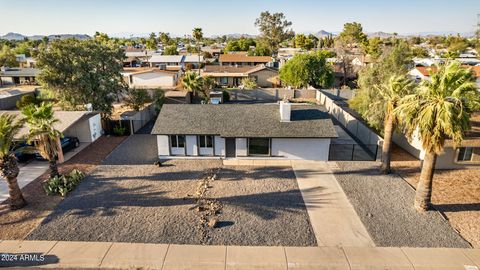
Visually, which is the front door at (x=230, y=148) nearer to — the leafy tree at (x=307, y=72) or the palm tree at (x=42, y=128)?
the palm tree at (x=42, y=128)

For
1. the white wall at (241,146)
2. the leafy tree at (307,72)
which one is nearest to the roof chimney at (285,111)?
the white wall at (241,146)

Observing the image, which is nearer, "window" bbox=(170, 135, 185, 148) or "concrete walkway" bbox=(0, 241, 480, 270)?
"concrete walkway" bbox=(0, 241, 480, 270)

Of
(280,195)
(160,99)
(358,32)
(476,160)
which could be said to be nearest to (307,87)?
(160,99)

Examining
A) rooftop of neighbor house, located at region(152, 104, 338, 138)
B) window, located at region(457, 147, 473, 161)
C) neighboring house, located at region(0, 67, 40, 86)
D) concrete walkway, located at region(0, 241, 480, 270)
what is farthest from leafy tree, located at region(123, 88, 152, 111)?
neighboring house, located at region(0, 67, 40, 86)

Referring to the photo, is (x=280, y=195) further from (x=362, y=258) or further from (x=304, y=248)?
(x=362, y=258)

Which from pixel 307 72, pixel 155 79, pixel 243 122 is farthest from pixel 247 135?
pixel 155 79

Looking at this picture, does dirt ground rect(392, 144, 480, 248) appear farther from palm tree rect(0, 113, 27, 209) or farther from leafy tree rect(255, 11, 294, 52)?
leafy tree rect(255, 11, 294, 52)
